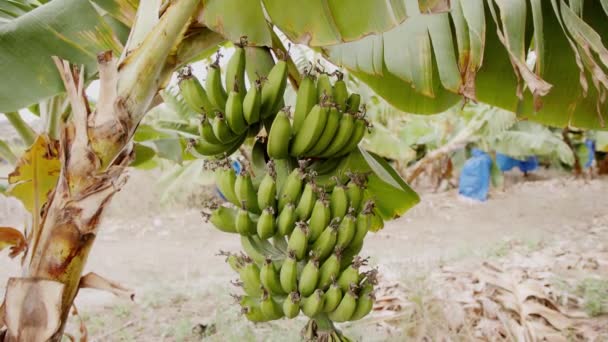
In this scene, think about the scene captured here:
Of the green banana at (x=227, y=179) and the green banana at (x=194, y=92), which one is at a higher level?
the green banana at (x=194, y=92)

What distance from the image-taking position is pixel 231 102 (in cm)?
99

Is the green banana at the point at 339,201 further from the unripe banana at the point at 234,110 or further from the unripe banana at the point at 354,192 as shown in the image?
the unripe banana at the point at 234,110

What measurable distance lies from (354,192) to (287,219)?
0.57 feet

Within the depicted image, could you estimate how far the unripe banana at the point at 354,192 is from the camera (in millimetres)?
1043

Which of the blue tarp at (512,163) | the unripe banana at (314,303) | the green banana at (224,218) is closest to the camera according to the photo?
the unripe banana at (314,303)

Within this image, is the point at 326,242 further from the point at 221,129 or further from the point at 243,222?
the point at 221,129

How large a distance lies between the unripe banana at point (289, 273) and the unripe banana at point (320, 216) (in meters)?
0.08

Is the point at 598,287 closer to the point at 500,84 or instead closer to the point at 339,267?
the point at 500,84

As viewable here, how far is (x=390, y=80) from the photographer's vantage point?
1.61 metres

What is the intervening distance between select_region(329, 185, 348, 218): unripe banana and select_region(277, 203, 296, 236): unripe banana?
0.10 m

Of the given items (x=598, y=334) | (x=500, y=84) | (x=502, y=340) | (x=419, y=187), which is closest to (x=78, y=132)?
(x=500, y=84)

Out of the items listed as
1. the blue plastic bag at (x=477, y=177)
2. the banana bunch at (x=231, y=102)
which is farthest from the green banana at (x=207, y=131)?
the blue plastic bag at (x=477, y=177)

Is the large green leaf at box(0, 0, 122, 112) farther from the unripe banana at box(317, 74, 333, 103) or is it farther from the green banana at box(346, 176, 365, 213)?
the green banana at box(346, 176, 365, 213)

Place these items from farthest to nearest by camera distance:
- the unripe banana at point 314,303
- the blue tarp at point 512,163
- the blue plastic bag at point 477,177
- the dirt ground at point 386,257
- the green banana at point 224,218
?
the blue tarp at point 512,163 < the blue plastic bag at point 477,177 < the dirt ground at point 386,257 < the green banana at point 224,218 < the unripe banana at point 314,303
